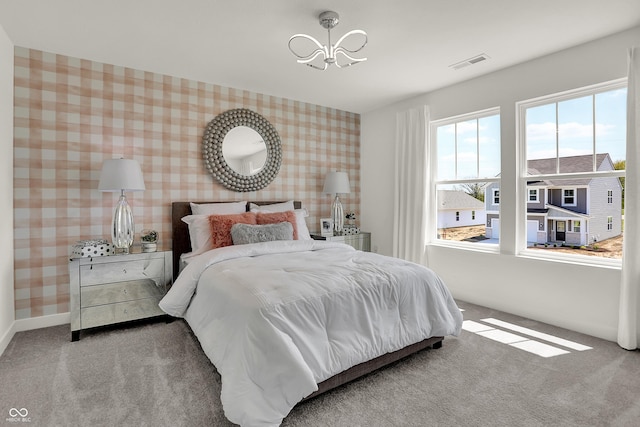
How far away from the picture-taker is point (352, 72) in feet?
11.5

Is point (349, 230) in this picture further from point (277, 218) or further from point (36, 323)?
point (36, 323)

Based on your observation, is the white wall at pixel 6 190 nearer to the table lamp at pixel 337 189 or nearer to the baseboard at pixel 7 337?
the baseboard at pixel 7 337

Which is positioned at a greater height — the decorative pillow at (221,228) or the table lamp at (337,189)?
the table lamp at (337,189)

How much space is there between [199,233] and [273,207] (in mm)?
956

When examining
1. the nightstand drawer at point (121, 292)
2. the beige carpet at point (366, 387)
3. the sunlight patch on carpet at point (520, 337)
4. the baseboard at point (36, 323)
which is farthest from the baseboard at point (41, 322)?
the sunlight patch on carpet at point (520, 337)

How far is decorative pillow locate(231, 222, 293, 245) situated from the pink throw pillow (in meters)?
0.15

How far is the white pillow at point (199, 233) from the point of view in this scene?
325cm

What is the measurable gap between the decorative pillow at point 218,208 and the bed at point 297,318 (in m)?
0.91

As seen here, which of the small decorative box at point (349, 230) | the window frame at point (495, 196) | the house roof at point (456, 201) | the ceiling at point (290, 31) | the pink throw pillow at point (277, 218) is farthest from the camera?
the small decorative box at point (349, 230)

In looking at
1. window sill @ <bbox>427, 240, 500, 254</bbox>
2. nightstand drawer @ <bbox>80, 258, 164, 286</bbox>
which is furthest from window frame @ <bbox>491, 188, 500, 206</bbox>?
nightstand drawer @ <bbox>80, 258, 164, 286</bbox>

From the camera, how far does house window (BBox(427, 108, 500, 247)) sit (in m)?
3.71

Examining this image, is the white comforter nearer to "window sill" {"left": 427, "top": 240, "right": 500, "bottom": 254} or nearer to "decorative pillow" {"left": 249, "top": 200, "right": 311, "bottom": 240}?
"decorative pillow" {"left": 249, "top": 200, "right": 311, "bottom": 240}

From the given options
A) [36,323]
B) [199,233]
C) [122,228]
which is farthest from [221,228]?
[36,323]

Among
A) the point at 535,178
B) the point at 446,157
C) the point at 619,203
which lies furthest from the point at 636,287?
the point at 446,157
